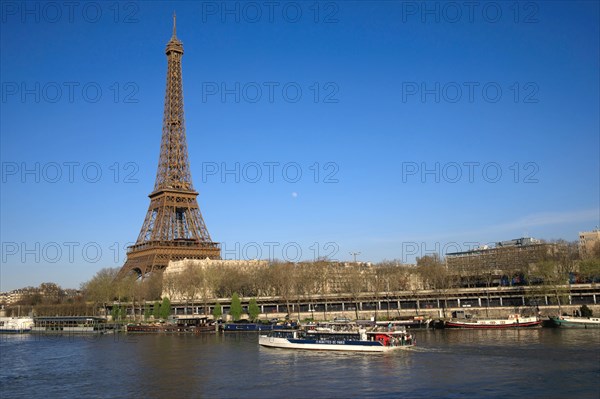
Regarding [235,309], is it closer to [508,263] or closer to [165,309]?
[165,309]

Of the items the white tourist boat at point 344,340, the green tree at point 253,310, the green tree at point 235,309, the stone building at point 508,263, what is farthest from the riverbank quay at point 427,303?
the white tourist boat at point 344,340

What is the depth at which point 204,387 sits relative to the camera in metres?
38.9

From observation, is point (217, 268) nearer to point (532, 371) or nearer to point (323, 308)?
point (323, 308)

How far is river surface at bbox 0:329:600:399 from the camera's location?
36.4 meters

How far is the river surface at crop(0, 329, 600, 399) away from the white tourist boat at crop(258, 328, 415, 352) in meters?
1.50

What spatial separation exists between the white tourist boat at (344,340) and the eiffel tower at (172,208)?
6066cm

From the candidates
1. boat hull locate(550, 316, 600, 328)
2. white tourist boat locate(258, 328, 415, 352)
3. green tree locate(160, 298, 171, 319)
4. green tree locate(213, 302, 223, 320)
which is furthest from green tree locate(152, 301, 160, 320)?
boat hull locate(550, 316, 600, 328)

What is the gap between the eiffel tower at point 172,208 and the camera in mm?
120938

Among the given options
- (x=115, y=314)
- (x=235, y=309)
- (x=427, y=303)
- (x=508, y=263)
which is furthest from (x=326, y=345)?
(x=508, y=263)

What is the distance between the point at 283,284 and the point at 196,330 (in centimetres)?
2127

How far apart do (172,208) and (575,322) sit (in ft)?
262

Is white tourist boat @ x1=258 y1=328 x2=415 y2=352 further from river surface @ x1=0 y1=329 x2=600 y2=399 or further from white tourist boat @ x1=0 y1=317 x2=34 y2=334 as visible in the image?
white tourist boat @ x1=0 y1=317 x2=34 y2=334

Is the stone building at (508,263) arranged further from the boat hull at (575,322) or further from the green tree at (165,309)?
the green tree at (165,309)

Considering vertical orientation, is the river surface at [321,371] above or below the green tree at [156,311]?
below
